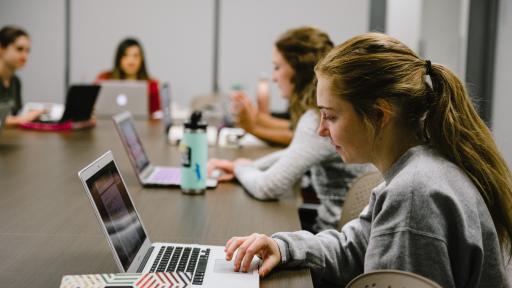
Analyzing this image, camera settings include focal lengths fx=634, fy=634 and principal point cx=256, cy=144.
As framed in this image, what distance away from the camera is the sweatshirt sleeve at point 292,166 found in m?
1.91

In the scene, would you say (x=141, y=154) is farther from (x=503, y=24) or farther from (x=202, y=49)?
(x=202, y=49)

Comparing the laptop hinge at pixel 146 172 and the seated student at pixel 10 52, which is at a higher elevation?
the seated student at pixel 10 52

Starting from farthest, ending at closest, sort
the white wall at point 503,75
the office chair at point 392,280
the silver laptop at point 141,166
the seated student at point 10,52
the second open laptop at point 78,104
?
the seated student at point 10,52, the second open laptop at point 78,104, the white wall at point 503,75, the silver laptop at point 141,166, the office chair at point 392,280

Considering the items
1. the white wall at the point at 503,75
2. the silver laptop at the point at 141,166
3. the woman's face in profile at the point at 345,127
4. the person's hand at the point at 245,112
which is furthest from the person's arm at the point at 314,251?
the white wall at the point at 503,75

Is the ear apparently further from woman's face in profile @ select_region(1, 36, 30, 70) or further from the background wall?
woman's face in profile @ select_region(1, 36, 30, 70)

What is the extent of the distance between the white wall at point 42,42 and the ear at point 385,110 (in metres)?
5.63

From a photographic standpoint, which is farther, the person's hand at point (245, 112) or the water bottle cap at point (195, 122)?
the person's hand at point (245, 112)

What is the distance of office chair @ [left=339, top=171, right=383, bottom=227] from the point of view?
1.74m

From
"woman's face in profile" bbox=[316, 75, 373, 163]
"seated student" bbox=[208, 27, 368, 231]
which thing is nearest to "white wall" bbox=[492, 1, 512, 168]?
"seated student" bbox=[208, 27, 368, 231]

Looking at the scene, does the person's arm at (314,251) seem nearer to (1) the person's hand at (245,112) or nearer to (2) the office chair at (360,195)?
(2) the office chair at (360,195)

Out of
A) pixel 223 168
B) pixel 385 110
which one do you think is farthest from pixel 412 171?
pixel 223 168

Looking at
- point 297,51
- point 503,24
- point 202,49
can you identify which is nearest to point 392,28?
point 202,49

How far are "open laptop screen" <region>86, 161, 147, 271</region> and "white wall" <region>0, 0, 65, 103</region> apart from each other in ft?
17.6

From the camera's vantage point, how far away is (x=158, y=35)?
6.28 metres
